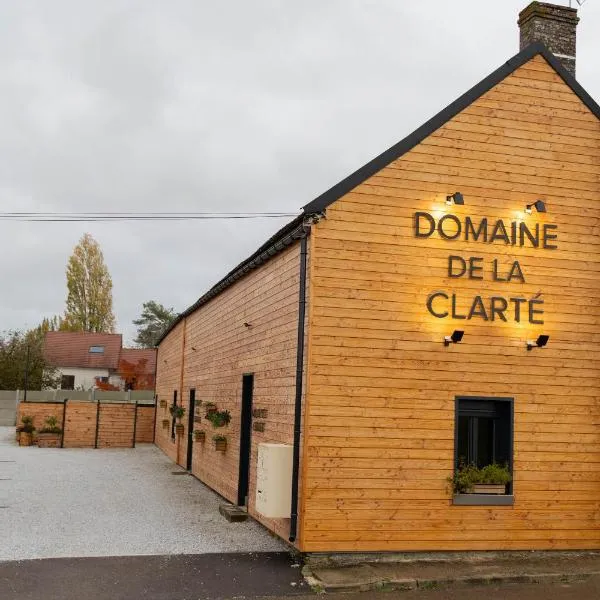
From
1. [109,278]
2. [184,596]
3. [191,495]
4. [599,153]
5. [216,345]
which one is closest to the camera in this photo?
[184,596]

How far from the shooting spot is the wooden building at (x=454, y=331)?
33.7 feet

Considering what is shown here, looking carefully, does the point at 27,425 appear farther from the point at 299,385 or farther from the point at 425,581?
the point at 425,581

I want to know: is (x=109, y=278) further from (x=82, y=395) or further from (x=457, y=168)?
(x=457, y=168)

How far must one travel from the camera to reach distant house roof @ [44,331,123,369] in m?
56.4

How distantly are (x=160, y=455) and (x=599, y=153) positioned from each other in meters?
19.3

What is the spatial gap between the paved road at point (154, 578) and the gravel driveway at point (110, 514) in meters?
0.50

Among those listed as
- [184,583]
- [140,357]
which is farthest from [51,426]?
[140,357]

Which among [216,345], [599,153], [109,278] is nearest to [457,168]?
[599,153]

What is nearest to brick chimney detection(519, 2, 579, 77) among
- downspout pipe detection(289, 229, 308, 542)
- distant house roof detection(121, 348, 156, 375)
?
downspout pipe detection(289, 229, 308, 542)

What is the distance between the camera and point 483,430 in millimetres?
11094

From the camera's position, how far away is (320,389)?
10195 mm

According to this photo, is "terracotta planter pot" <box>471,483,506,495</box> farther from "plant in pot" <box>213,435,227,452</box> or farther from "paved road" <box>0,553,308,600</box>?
"plant in pot" <box>213,435,227,452</box>

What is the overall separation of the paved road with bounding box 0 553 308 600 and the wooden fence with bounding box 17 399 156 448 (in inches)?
747

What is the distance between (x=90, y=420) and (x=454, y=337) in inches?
831
